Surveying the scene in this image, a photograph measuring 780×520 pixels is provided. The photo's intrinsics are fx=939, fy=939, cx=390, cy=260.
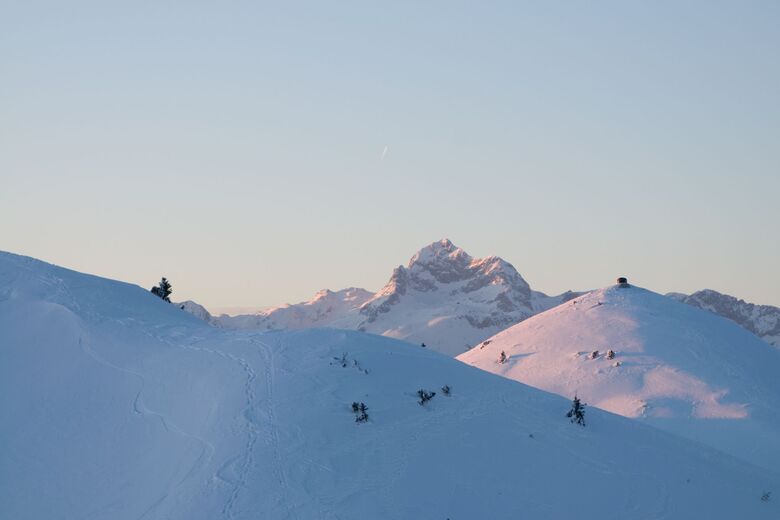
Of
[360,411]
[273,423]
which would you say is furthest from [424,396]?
[273,423]

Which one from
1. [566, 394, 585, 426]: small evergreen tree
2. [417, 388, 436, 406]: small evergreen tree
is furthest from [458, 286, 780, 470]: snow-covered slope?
[417, 388, 436, 406]: small evergreen tree

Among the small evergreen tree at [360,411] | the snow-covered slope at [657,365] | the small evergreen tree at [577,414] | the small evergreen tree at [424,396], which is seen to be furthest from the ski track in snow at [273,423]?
the snow-covered slope at [657,365]

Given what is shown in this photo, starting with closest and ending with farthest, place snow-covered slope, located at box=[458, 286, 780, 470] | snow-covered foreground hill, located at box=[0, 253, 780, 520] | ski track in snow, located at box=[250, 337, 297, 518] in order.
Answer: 1. ski track in snow, located at box=[250, 337, 297, 518]
2. snow-covered foreground hill, located at box=[0, 253, 780, 520]
3. snow-covered slope, located at box=[458, 286, 780, 470]

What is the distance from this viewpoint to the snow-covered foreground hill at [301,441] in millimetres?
23969

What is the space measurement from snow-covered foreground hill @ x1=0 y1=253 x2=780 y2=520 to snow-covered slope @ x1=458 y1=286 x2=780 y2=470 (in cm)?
1472

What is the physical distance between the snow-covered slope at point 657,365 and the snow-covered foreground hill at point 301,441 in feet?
48.3

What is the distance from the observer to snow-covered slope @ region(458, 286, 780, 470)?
46.5m

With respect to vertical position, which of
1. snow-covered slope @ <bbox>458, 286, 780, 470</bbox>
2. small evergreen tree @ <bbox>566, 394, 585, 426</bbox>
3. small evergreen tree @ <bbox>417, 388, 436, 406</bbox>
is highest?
snow-covered slope @ <bbox>458, 286, 780, 470</bbox>

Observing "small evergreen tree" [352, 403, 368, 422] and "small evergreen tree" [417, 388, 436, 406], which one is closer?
"small evergreen tree" [352, 403, 368, 422]

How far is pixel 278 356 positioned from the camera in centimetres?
3130

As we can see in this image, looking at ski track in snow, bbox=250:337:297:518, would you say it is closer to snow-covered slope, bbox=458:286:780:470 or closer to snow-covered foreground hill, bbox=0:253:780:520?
snow-covered foreground hill, bbox=0:253:780:520

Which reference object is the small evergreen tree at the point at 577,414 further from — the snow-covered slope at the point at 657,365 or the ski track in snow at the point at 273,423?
the snow-covered slope at the point at 657,365

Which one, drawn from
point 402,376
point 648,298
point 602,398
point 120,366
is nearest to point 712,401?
point 602,398

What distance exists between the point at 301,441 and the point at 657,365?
32.6 metres
